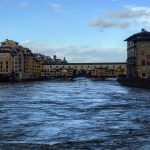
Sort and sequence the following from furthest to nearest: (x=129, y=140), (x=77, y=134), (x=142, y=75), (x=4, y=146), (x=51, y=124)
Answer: (x=142, y=75) < (x=51, y=124) < (x=77, y=134) < (x=129, y=140) < (x=4, y=146)

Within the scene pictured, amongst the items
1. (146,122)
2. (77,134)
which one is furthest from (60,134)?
(146,122)

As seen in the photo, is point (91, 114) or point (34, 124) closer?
point (34, 124)

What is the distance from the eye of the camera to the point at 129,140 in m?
21.4

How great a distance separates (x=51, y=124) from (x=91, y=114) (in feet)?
22.1

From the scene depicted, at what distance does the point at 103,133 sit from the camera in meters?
23.7

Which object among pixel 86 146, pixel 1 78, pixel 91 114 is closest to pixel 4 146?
pixel 86 146

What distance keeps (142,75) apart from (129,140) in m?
96.7

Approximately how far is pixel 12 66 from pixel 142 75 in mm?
74137

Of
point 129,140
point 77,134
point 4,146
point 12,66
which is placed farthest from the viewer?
point 12,66

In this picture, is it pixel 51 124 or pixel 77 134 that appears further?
pixel 51 124

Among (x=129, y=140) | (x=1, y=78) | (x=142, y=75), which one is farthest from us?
(x=1, y=78)

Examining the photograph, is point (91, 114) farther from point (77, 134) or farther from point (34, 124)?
point (77, 134)

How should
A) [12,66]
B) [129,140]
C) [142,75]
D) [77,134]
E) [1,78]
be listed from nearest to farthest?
1. [129,140]
2. [77,134]
3. [142,75]
4. [1,78]
5. [12,66]

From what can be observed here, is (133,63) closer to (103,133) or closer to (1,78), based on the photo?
(1,78)
